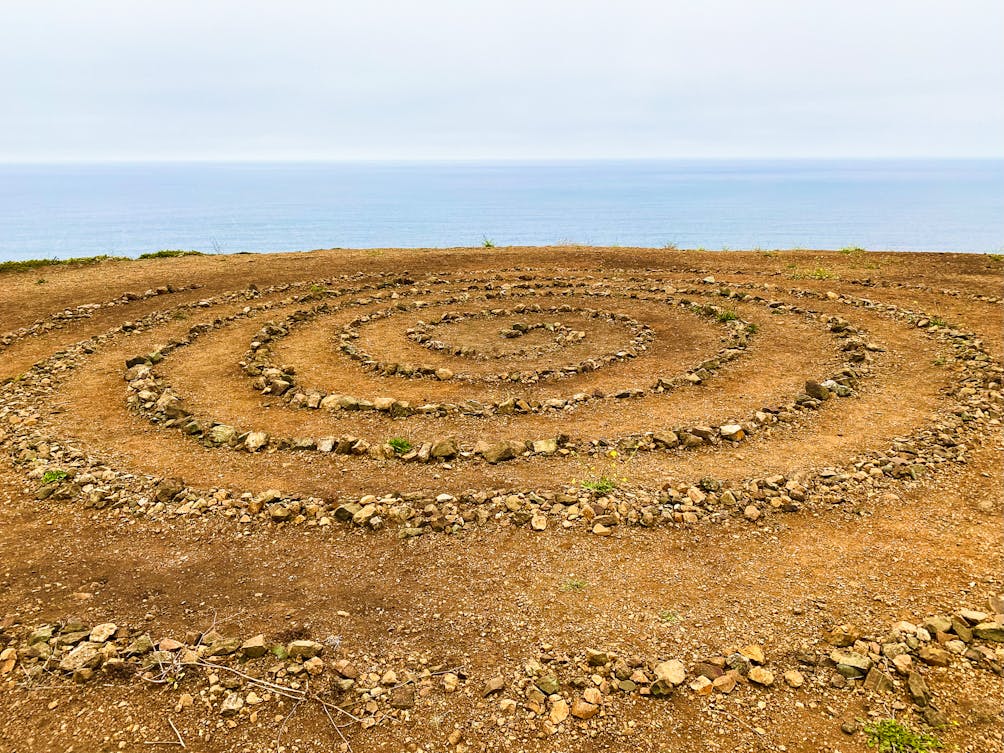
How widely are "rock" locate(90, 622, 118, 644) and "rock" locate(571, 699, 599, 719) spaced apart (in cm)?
611

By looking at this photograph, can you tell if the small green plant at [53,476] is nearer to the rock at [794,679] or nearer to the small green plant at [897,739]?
the rock at [794,679]

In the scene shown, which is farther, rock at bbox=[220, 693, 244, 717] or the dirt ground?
rock at bbox=[220, 693, 244, 717]

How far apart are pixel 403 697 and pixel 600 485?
535cm

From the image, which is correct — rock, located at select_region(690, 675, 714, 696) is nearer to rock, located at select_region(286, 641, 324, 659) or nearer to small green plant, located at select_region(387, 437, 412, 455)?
rock, located at select_region(286, 641, 324, 659)

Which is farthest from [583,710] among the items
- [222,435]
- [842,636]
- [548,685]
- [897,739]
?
[222,435]

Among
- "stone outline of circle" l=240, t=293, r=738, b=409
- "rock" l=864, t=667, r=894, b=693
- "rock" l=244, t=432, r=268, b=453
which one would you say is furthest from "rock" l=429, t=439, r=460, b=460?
"rock" l=864, t=667, r=894, b=693

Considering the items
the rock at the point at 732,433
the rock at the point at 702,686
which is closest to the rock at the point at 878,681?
the rock at the point at 702,686

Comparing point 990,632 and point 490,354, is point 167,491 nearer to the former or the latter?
point 490,354

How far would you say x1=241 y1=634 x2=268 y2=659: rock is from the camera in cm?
725

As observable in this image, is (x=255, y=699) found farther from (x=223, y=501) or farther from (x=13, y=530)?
(x=13, y=530)

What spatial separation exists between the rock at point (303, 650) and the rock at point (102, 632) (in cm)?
246

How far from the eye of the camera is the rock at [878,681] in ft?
21.2

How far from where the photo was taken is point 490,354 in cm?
1895

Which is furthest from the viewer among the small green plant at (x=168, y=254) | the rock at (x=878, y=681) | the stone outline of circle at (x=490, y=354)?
the small green plant at (x=168, y=254)
